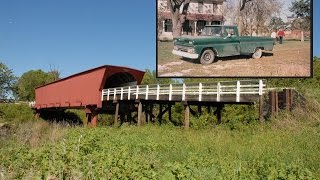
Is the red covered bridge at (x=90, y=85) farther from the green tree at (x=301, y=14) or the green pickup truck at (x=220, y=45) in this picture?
the green tree at (x=301, y=14)

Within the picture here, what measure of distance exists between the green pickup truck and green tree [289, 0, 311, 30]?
66.6 inches

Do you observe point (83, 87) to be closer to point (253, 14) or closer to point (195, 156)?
point (253, 14)

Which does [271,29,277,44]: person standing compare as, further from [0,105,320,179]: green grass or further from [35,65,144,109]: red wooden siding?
[35,65,144,109]: red wooden siding

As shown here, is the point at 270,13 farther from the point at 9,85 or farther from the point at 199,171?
the point at 9,85

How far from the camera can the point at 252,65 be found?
22.8 metres

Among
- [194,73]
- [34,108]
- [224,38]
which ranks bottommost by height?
[34,108]

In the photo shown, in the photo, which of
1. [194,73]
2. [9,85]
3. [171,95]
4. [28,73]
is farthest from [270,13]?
[28,73]

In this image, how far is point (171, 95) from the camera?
22.7 meters

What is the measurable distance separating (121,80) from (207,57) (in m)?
17.0

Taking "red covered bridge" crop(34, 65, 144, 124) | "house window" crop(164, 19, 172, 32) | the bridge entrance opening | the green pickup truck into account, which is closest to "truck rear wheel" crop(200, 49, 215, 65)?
the green pickup truck

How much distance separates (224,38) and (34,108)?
38.6 m

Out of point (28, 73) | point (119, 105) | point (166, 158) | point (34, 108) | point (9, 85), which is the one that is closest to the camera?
point (166, 158)

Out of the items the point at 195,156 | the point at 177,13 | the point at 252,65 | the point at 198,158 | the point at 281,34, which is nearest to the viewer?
the point at 198,158

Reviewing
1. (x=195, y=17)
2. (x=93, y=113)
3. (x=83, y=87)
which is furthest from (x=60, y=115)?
(x=195, y=17)
